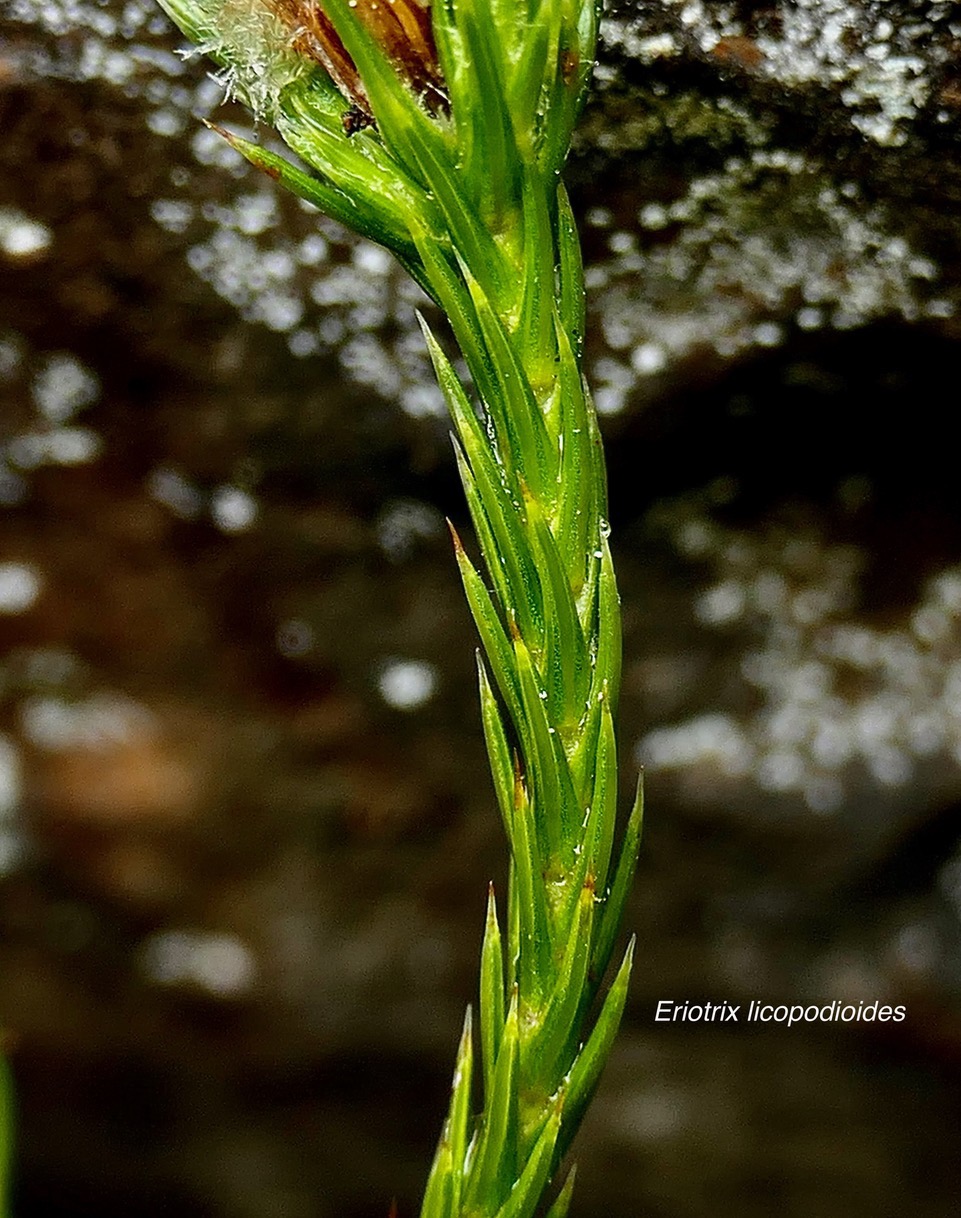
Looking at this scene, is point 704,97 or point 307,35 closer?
point 307,35

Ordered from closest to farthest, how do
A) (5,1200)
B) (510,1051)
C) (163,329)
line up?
(510,1051) → (5,1200) → (163,329)

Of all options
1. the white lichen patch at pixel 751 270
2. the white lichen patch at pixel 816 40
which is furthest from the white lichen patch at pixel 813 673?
the white lichen patch at pixel 816 40

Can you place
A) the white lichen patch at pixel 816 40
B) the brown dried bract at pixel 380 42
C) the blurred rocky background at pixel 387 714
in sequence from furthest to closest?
the blurred rocky background at pixel 387 714, the white lichen patch at pixel 816 40, the brown dried bract at pixel 380 42

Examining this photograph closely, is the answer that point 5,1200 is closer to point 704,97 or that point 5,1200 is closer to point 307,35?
point 307,35

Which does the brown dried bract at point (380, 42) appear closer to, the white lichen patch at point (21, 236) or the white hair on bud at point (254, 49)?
the white hair on bud at point (254, 49)

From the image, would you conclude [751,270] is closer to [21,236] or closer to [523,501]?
[523,501]

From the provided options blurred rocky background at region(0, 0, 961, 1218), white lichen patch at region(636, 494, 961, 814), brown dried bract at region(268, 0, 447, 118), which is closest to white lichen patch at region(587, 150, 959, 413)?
blurred rocky background at region(0, 0, 961, 1218)

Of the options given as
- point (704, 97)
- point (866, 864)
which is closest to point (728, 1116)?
point (866, 864)

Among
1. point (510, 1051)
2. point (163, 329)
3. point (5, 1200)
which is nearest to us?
point (510, 1051)
